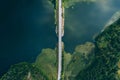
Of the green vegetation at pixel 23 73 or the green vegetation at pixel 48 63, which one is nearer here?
the green vegetation at pixel 23 73

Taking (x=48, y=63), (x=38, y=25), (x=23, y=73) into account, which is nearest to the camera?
(x=23, y=73)

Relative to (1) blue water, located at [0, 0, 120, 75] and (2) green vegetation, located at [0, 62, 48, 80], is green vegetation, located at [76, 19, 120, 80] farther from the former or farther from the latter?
(2) green vegetation, located at [0, 62, 48, 80]

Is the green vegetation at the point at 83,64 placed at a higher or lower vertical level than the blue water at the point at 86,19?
lower

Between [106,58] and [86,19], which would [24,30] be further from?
[106,58]

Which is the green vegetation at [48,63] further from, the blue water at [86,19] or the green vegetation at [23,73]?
the blue water at [86,19]

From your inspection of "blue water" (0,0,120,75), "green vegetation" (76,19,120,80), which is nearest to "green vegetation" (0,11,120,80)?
"green vegetation" (76,19,120,80)

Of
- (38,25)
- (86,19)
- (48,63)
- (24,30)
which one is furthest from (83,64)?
(24,30)

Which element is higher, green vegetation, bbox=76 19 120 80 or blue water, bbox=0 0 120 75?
blue water, bbox=0 0 120 75

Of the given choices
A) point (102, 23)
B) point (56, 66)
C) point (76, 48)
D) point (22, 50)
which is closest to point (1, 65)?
point (22, 50)

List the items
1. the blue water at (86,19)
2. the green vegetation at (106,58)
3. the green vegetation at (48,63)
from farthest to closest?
the blue water at (86,19) < the green vegetation at (48,63) < the green vegetation at (106,58)

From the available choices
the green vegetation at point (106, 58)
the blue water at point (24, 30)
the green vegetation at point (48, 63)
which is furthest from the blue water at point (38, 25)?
the green vegetation at point (106, 58)

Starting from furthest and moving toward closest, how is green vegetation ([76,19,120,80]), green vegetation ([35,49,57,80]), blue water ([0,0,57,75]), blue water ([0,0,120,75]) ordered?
blue water ([0,0,120,75])
blue water ([0,0,57,75])
green vegetation ([35,49,57,80])
green vegetation ([76,19,120,80])

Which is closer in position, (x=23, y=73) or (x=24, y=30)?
(x=23, y=73)
